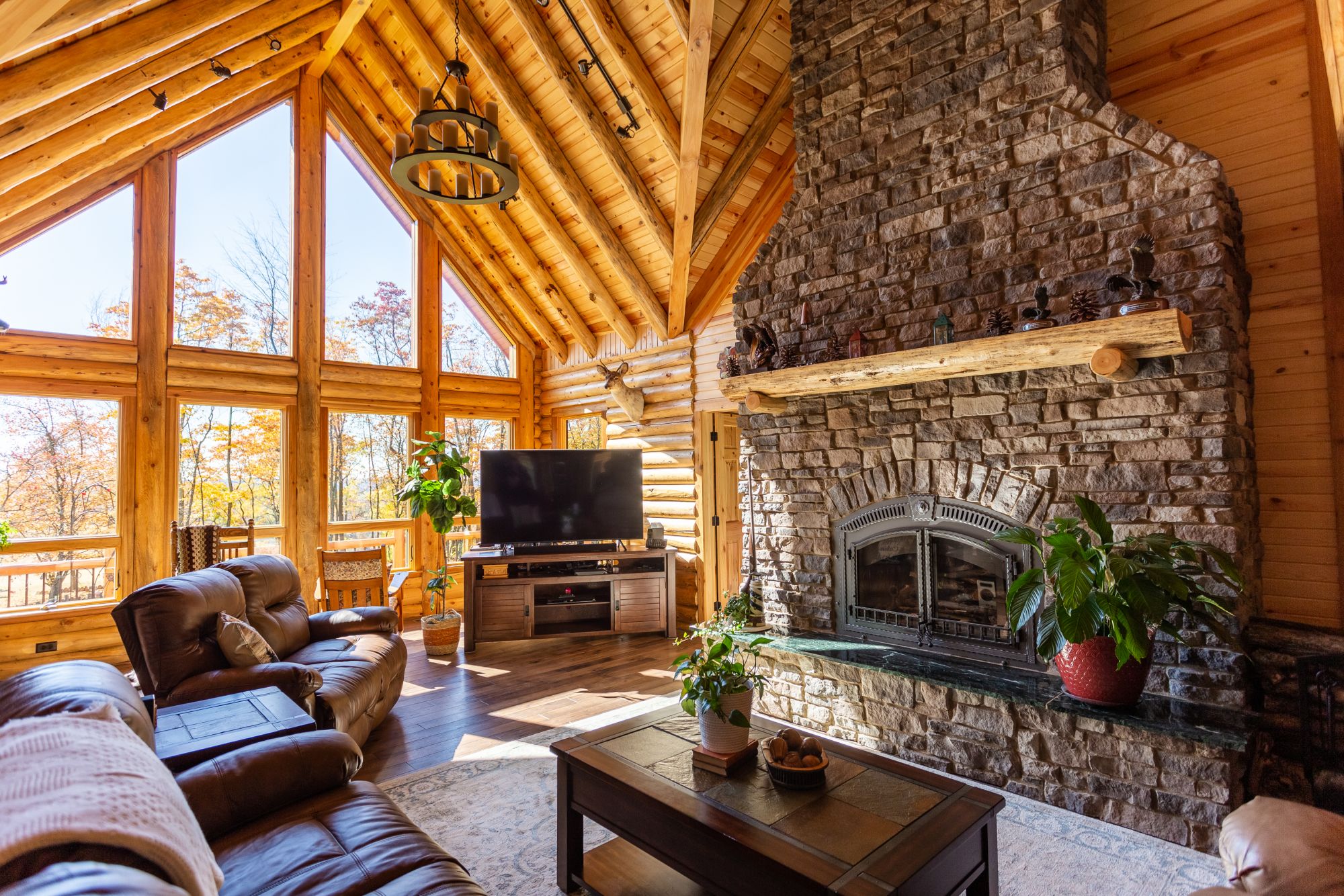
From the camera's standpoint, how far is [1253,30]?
11.5ft

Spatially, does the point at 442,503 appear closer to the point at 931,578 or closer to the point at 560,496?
the point at 560,496

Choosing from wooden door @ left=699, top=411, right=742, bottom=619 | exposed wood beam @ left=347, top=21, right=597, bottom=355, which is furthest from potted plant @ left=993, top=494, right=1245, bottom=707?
exposed wood beam @ left=347, top=21, right=597, bottom=355

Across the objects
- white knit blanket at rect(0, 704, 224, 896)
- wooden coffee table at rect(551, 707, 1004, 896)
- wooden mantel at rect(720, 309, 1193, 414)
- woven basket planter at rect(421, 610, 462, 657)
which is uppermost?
wooden mantel at rect(720, 309, 1193, 414)

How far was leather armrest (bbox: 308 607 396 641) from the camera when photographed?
423cm

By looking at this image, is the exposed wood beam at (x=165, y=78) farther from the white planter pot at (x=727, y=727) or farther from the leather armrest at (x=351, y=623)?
the white planter pot at (x=727, y=727)

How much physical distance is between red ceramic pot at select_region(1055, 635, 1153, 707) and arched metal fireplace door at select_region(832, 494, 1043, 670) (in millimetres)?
431

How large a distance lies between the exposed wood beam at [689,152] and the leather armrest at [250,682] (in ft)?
13.0

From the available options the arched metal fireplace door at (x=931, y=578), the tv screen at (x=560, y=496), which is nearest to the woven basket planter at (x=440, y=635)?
the tv screen at (x=560, y=496)

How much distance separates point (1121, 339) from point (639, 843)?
2.78 m

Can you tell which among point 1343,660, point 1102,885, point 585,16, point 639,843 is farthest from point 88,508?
point 1343,660

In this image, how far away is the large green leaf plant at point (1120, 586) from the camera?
2723 mm

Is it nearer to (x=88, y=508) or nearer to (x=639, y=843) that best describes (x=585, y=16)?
(x=639, y=843)

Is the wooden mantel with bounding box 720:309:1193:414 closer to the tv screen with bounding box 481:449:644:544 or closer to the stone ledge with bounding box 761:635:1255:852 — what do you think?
the stone ledge with bounding box 761:635:1255:852

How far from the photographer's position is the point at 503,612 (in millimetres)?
5895
